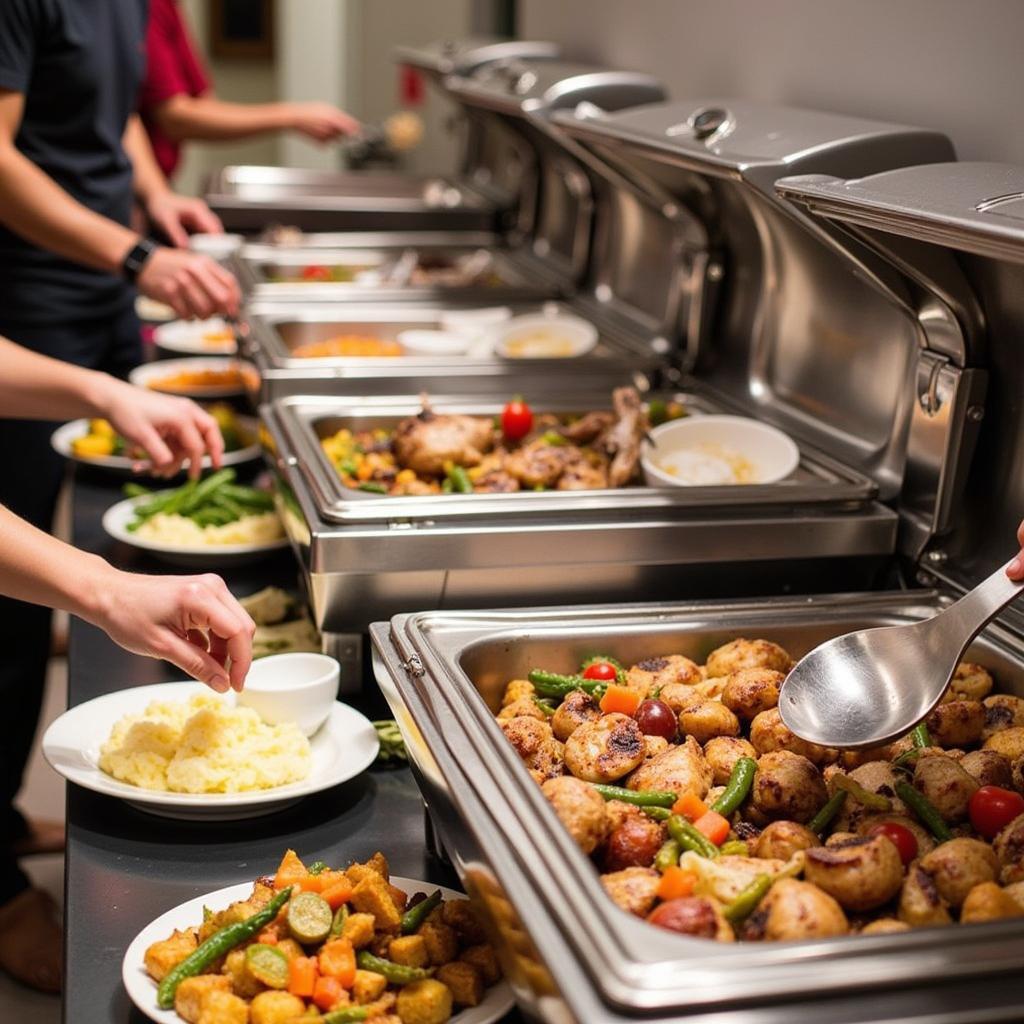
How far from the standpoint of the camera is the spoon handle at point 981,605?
1551mm

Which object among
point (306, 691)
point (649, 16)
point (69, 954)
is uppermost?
point (649, 16)

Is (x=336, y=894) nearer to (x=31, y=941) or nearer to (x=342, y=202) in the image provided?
(x=31, y=941)

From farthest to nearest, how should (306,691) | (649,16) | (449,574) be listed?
(649,16) < (449,574) < (306,691)

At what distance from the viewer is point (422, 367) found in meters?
2.95

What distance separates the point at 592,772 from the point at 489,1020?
314mm

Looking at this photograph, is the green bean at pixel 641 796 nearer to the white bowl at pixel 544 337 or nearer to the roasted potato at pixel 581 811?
the roasted potato at pixel 581 811

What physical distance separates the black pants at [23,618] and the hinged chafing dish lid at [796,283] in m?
1.44

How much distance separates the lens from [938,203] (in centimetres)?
157

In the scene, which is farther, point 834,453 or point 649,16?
point 649,16

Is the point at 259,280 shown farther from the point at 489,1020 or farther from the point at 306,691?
the point at 489,1020

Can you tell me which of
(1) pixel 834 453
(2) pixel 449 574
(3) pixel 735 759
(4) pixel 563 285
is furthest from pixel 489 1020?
(4) pixel 563 285

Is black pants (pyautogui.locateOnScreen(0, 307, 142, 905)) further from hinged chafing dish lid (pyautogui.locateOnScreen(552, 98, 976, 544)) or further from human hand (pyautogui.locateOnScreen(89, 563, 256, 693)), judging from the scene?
human hand (pyautogui.locateOnScreen(89, 563, 256, 693))

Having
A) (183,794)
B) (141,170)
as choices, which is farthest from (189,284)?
(183,794)

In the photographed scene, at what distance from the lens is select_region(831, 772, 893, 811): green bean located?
5.03 feet
